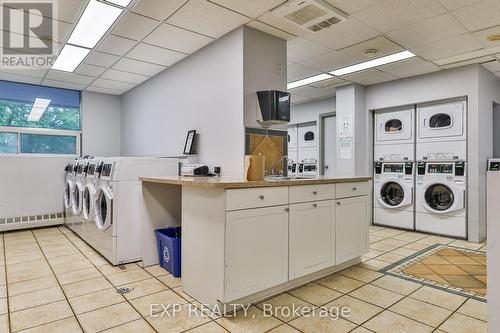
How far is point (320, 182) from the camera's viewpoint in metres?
2.76

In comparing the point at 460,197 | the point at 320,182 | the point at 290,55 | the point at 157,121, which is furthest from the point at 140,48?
the point at 460,197

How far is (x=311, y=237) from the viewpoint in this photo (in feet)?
8.84

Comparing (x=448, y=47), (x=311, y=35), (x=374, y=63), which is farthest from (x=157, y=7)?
(x=448, y=47)

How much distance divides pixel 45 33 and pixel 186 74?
1.70 m

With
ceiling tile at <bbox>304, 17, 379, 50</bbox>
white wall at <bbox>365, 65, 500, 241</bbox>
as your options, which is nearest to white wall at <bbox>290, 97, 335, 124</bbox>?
white wall at <bbox>365, 65, 500, 241</bbox>

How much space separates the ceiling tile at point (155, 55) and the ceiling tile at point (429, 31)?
2781 millimetres

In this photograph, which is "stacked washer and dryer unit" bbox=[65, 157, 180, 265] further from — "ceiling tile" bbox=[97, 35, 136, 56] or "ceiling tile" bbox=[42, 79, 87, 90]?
"ceiling tile" bbox=[42, 79, 87, 90]

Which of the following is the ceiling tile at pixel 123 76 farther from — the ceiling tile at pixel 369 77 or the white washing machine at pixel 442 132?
the white washing machine at pixel 442 132

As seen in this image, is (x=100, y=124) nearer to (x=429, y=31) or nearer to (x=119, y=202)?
(x=119, y=202)

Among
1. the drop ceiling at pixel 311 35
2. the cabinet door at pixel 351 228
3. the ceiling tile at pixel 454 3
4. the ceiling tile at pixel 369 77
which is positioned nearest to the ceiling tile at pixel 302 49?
the drop ceiling at pixel 311 35

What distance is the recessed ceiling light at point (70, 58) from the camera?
3.98 m

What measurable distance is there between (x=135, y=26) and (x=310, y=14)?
1893mm

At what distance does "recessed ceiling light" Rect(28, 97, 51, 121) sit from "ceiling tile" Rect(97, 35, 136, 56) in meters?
2.55

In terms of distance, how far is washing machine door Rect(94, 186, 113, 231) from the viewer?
10.5 feet
